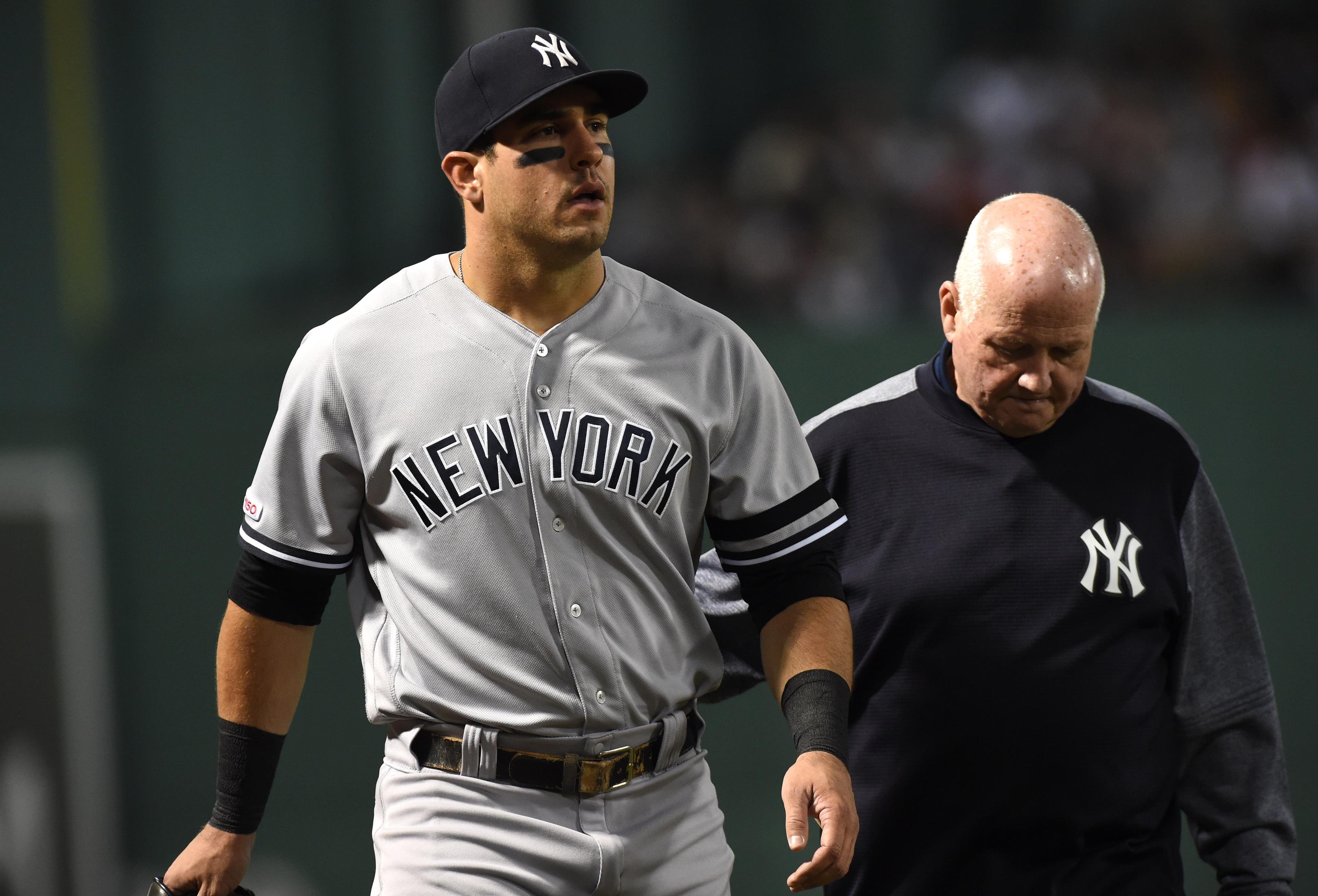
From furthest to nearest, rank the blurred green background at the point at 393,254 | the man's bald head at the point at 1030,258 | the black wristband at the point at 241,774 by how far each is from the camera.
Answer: the blurred green background at the point at 393,254, the man's bald head at the point at 1030,258, the black wristband at the point at 241,774

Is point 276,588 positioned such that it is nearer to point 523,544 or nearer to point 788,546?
point 523,544

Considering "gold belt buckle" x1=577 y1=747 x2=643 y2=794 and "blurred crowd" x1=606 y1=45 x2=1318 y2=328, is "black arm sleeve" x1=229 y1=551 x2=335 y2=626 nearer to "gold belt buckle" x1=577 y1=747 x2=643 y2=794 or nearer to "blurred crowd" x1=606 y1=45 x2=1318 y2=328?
"gold belt buckle" x1=577 y1=747 x2=643 y2=794

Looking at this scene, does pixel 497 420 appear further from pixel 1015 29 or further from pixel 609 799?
pixel 1015 29

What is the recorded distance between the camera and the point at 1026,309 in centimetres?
236

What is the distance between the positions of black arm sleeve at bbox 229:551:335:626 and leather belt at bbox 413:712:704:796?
26 cm

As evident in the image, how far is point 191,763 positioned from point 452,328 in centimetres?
431

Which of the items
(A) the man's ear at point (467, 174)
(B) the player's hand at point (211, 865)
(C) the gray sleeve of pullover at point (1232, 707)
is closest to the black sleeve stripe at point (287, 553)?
(B) the player's hand at point (211, 865)

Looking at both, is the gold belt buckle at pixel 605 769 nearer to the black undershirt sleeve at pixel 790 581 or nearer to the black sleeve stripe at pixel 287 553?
the black undershirt sleeve at pixel 790 581

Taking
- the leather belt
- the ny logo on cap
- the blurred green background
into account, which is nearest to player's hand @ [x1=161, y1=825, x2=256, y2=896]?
the leather belt

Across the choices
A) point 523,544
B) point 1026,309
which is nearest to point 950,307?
point 1026,309

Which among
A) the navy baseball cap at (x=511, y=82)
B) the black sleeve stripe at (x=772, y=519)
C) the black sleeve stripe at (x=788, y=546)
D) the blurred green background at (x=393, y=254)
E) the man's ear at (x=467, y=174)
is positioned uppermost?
the navy baseball cap at (x=511, y=82)

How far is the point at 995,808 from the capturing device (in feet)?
7.97

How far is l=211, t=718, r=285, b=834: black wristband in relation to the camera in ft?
7.29

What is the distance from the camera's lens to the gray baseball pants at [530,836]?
2.13 meters
